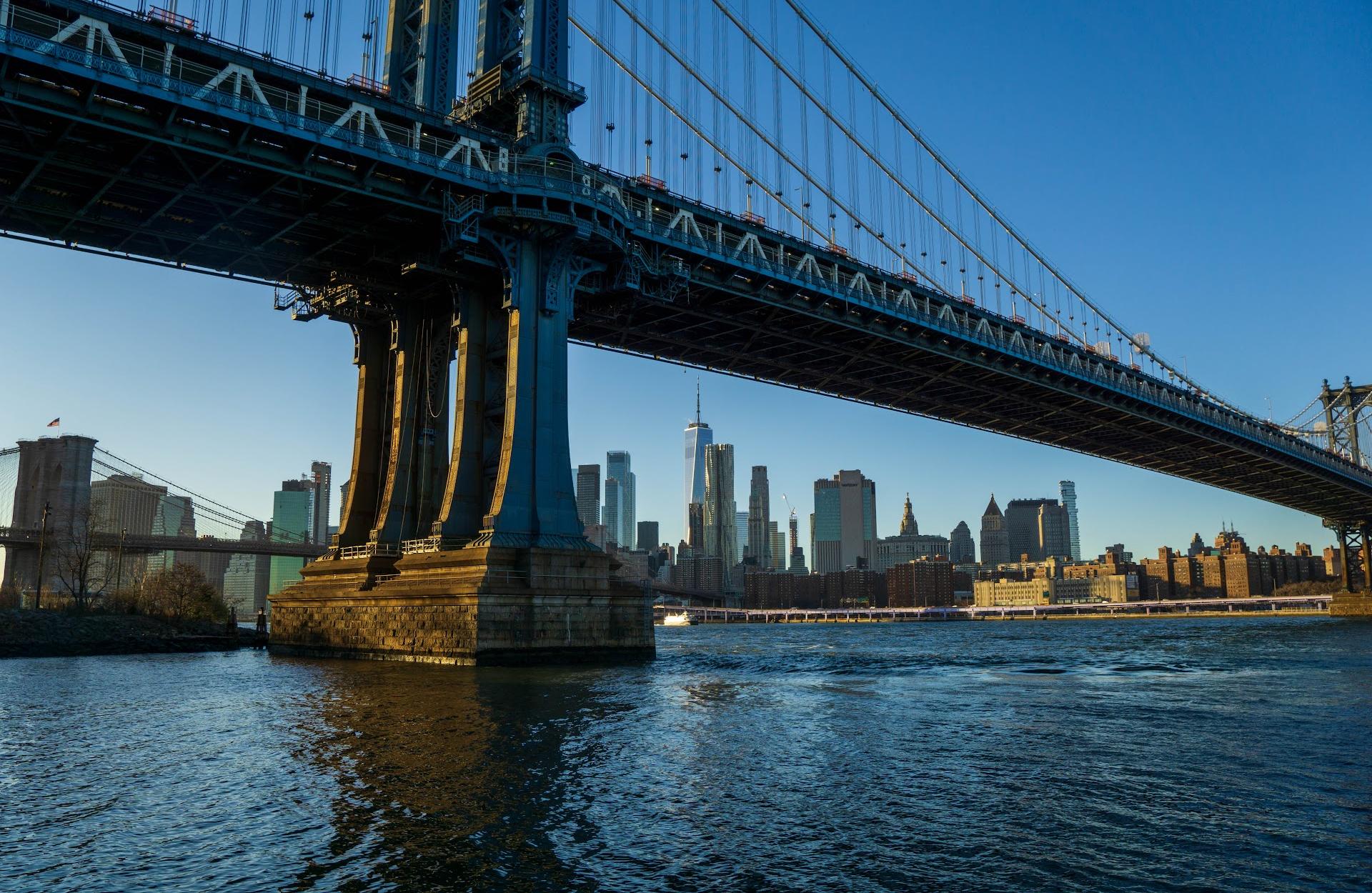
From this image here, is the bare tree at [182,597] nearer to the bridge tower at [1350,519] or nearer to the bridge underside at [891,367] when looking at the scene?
the bridge underside at [891,367]

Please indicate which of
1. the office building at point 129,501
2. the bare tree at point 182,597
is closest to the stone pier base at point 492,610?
the bare tree at point 182,597

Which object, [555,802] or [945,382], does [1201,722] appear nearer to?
[555,802]

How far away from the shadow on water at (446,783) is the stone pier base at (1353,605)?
473ft

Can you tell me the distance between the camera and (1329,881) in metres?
9.88

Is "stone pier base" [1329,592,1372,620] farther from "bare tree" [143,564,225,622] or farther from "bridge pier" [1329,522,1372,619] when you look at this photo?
"bare tree" [143,564,225,622]

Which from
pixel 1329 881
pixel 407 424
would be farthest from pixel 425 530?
pixel 1329 881

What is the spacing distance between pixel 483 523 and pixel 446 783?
25764 millimetres

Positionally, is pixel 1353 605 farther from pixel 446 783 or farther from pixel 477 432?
pixel 446 783

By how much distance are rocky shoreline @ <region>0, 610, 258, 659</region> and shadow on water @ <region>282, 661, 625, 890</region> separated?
114 feet

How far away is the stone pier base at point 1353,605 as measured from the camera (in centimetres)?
13712

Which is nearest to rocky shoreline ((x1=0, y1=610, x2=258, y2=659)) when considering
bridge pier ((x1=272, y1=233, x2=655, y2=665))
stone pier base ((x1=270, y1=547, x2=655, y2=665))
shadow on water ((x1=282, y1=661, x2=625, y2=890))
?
bridge pier ((x1=272, y1=233, x2=655, y2=665))

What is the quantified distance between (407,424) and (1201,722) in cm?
3678

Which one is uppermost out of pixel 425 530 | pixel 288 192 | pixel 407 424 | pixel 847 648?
pixel 288 192

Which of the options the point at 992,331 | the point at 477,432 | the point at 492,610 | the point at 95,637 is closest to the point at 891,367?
the point at 992,331
